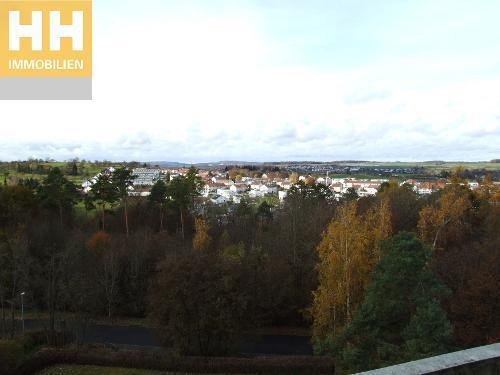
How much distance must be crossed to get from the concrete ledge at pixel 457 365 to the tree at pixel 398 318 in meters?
8.14

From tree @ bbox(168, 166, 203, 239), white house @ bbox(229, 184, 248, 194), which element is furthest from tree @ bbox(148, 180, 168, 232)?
white house @ bbox(229, 184, 248, 194)

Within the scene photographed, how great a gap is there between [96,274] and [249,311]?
1278cm

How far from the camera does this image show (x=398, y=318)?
41.7 ft

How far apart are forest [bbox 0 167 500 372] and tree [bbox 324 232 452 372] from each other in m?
0.04

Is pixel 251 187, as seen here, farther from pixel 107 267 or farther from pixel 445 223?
pixel 445 223

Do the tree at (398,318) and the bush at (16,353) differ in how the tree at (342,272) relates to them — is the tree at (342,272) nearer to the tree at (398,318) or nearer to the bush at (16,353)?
the tree at (398,318)

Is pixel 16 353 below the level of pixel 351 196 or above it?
below

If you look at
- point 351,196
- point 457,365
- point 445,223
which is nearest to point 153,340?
point 445,223

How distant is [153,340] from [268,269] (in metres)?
7.49

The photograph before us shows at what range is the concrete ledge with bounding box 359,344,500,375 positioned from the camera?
2.99 meters

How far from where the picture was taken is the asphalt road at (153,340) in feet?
64.1

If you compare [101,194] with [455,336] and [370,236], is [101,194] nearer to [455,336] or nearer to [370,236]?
[370,236]

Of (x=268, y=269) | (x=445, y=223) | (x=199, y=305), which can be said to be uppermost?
(x=445, y=223)

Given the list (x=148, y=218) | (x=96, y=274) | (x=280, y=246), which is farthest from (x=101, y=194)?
(x=280, y=246)
